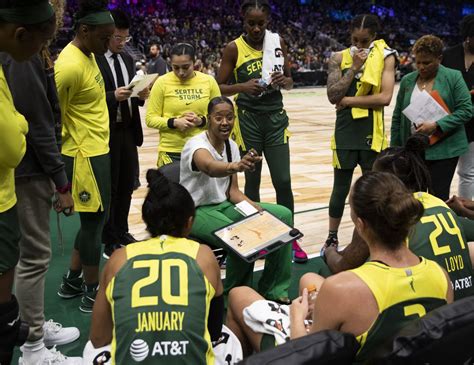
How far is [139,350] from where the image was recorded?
1726mm

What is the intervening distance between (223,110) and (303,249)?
1.51 metres

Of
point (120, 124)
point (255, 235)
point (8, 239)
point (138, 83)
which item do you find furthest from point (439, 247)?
point (120, 124)

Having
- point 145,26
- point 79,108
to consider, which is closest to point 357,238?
point 79,108

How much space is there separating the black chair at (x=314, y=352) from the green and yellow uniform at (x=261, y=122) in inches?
101

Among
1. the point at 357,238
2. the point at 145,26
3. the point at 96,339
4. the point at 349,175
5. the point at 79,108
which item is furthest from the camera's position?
the point at 145,26

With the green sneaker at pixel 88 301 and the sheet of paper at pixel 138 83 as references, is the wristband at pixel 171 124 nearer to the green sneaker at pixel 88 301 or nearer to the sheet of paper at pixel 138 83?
the sheet of paper at pixel 138 83

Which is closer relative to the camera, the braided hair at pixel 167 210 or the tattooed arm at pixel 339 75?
the braided hair at pixel 167 210

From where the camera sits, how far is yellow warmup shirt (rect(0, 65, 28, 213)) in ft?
6.04

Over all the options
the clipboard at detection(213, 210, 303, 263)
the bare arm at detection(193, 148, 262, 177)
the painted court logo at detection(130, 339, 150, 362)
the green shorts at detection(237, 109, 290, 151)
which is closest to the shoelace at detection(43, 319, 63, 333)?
the clipboard at detection(213, 210, 303, 263)

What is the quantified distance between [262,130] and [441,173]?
1233 millimetres

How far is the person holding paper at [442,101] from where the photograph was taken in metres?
3.56

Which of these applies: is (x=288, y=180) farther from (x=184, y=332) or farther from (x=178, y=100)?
(x=184, y=332)

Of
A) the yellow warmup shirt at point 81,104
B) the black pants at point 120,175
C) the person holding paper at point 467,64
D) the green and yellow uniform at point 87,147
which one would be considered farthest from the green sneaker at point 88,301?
the person holding paper at point 467,64

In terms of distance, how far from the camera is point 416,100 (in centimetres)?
368
